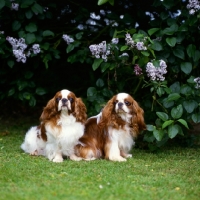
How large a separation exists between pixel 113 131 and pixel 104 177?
4.43 feet

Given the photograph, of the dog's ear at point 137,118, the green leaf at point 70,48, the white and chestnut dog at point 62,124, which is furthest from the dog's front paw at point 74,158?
the green leaf at point 70,48

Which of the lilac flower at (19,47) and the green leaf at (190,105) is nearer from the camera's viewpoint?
the green leaf at (190,105)

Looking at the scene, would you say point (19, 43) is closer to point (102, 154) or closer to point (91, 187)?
point (102, 154)

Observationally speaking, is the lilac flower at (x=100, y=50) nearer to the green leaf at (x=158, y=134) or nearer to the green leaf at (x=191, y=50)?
the green leaf at (x=191, y=50)

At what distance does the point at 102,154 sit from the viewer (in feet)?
26.1

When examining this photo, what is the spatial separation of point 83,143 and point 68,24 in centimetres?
321

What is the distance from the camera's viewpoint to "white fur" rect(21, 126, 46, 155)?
26.5 feet

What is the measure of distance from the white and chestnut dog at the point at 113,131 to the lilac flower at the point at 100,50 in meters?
0.78

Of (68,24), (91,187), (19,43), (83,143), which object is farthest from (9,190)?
(68,24)

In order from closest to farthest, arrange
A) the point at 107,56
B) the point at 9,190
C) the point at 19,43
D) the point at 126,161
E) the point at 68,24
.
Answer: the point at 9,190 → the point at 126,161 → the point at 107,56 → the point at 19,43 → the point at 68,24

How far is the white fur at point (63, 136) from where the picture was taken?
7684 millimetres

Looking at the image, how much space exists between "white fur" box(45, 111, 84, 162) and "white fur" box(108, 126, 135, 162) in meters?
0.45

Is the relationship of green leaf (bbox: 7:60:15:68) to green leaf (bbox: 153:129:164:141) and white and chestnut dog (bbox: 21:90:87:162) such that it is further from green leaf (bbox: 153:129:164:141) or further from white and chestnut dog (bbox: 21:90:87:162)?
green leaf (bbox: 153:129:164:141)

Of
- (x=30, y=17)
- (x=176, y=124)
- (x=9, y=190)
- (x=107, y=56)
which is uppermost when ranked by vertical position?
(x=30, y=17)
